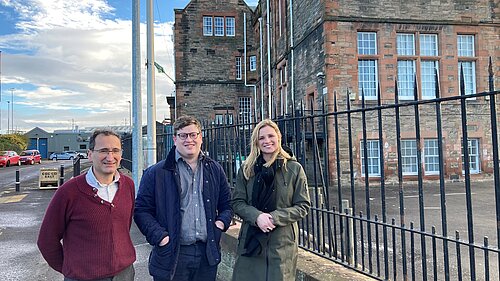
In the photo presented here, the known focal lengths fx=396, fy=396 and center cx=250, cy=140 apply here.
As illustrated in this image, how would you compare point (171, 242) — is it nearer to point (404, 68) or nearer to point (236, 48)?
point (404, 68)

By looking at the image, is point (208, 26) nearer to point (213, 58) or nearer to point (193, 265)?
point (213, 58)

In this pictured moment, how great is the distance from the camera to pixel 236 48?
31141 mm

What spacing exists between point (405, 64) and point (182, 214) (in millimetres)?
15648

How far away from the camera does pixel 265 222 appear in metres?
2.94

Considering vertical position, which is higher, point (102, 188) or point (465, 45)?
point (465, 45)

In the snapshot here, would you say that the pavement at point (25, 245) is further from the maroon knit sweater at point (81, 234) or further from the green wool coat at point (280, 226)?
the maroon knit sweater at point (81, 234)

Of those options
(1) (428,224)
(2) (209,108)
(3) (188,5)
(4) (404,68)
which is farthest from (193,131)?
→ (3) (188,5)

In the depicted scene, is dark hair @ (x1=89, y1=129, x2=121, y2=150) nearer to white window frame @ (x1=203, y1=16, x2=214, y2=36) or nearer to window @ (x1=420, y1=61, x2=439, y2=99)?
window @ (x1=420, y1=61, x2=439, y2=99)

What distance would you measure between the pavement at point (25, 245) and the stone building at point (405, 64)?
961 centimetres

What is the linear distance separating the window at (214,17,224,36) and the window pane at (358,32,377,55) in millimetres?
16762

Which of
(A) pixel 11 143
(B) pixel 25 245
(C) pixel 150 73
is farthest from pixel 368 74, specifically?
(A) pixel 11 143

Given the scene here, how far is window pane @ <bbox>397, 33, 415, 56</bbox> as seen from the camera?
54.1ft


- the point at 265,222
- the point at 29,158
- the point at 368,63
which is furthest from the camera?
the point at 29,158

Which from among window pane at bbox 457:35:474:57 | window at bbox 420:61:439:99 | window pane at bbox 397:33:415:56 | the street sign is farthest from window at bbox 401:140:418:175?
the street sign
